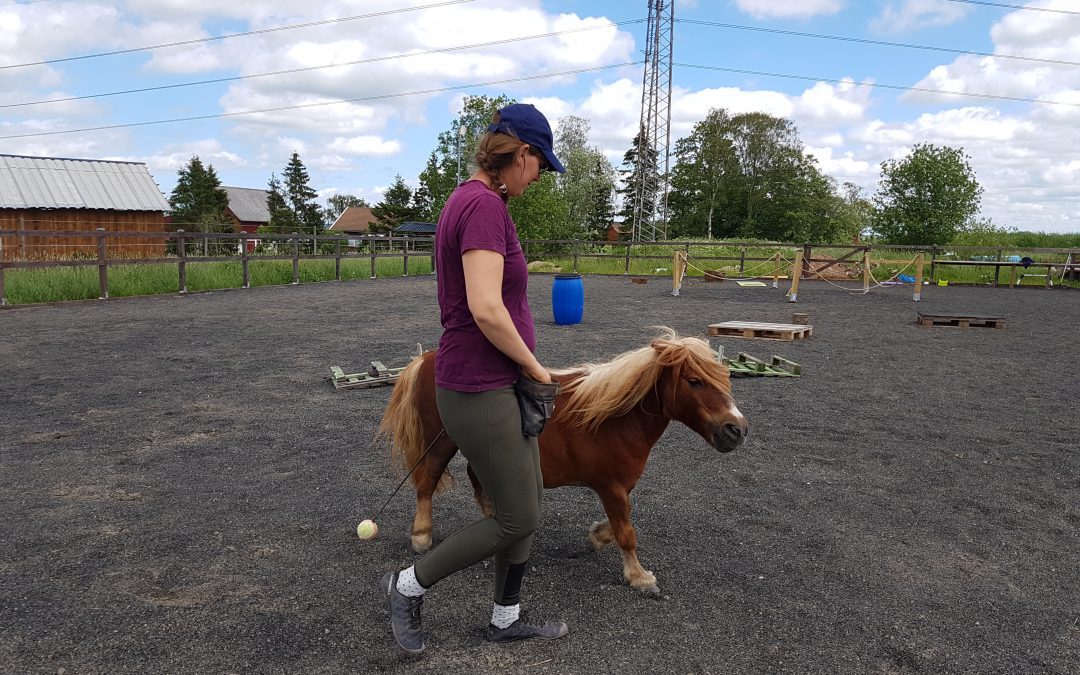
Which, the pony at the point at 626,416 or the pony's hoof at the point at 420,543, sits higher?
the pony at the point at 626,416

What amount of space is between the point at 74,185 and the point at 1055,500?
3463 cm

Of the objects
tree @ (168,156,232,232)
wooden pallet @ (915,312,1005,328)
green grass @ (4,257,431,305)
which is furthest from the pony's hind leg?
tree @ (168,156,232,232)

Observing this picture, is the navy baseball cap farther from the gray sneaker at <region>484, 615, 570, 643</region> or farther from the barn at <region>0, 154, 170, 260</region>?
the barn at <region>0, 154, 170, 260</region>

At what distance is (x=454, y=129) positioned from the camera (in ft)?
194

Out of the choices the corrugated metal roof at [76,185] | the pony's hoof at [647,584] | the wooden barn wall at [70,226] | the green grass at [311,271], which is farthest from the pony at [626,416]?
the corrugated metal roof at [76,185]

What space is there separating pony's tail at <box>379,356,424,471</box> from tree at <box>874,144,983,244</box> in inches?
1885

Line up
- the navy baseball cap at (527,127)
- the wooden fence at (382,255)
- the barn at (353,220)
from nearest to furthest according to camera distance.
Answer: the navy baseball cap at (527,127) → the wooden fence at (382,255) → the barn at (353,220)

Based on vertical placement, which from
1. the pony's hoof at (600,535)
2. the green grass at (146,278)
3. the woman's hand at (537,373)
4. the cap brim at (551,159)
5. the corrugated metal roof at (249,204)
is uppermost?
the corrugated metal roof at (249,204)

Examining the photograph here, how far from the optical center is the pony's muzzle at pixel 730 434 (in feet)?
8.41

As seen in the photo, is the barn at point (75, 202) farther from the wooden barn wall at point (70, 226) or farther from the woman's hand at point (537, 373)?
the woman's hand at point (537, 373)

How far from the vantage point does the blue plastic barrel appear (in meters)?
11.0

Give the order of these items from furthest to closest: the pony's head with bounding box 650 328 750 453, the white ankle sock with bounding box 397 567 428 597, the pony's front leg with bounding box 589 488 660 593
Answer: the pony's front leg with bounding box 589 488 660 593, the pony's head with bounding box 650 328 750 453, the white ankle sock with bounding box 397 567 428 597

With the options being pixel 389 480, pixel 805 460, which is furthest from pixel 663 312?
pixel 389 480

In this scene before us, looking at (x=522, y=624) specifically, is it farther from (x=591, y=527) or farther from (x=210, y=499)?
(x=210, y=499)
